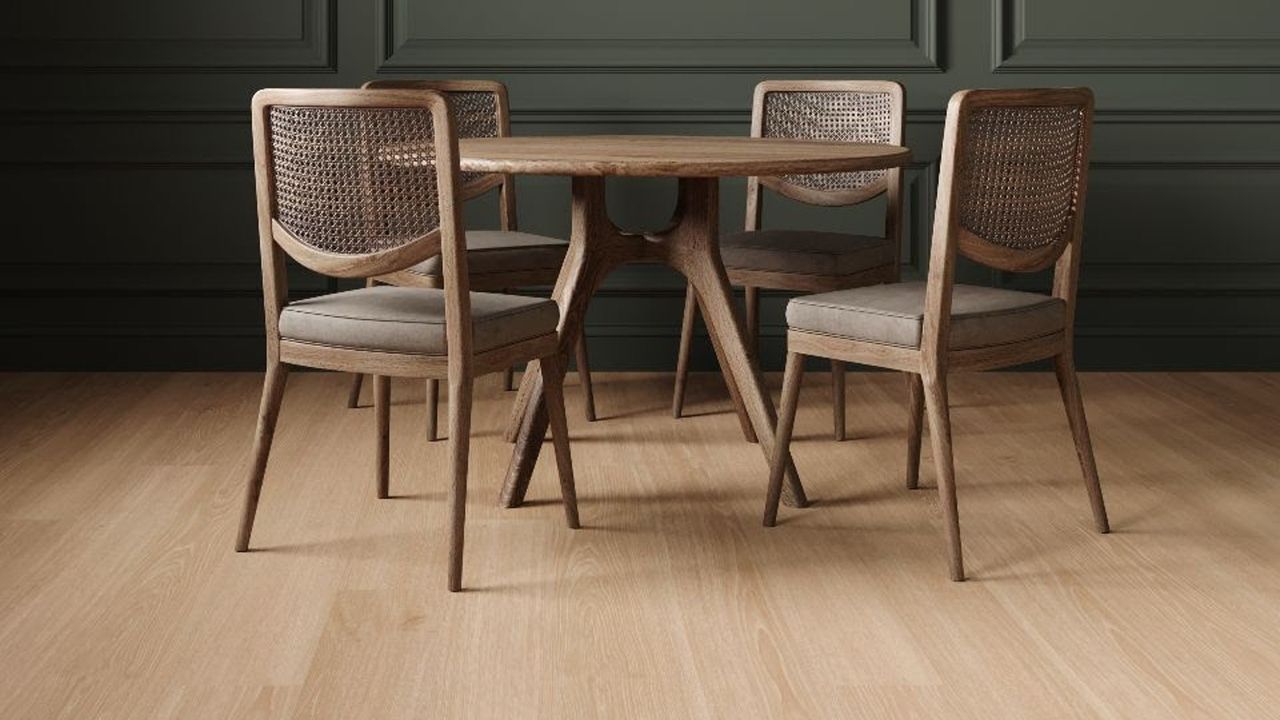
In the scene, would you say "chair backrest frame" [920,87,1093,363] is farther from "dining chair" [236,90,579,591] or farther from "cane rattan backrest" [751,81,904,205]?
Answer: "cane rattan backrest" [751,81,904,205]

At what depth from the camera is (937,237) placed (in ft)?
8.64

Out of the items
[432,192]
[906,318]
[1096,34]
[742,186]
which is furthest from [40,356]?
[1096,34]

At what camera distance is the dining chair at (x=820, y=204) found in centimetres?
356

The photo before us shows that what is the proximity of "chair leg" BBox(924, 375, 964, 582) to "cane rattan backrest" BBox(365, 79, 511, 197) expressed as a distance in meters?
1.65

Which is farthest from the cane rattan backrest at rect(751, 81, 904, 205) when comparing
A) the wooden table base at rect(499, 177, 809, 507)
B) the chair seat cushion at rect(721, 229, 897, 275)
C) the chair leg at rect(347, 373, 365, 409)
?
the chair leg at rect(347, 373, 365, 409)

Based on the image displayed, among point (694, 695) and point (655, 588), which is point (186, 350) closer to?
point (655, 588)

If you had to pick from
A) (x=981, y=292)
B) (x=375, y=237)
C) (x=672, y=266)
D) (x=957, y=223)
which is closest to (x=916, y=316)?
(x=957, y=223)

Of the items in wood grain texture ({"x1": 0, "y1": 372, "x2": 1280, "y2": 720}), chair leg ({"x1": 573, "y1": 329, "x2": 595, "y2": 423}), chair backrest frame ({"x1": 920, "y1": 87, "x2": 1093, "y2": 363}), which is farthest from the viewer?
chair leg ({"x1": 573, "y1": 329, "x2": 595, "y2": 423})

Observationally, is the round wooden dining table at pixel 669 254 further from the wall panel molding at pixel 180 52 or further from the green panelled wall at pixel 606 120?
the wall panel molding at pixel 180 52

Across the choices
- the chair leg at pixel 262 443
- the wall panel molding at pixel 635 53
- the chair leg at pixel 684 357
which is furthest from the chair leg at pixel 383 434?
the wall panel molding at pixel 635 53

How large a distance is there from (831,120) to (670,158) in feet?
4.37

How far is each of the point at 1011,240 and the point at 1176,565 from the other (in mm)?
633

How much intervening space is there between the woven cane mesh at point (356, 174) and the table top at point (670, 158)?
22 centimetres

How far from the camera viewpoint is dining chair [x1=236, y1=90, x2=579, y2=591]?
249cm
